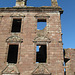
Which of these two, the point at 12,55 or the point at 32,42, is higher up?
the point at 32,42

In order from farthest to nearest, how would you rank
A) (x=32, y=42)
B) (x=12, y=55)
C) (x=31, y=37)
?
1. (x=12, y=55)
2. (x=31, y=37)
3. (x=32, y=42)

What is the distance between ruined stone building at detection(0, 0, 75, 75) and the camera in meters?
12.0

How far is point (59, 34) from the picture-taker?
13766 mm

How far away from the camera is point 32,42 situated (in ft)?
43.5

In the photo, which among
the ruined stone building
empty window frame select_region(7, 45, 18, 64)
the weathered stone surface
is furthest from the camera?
empty window frame select_region(7, 45, 18, 64)

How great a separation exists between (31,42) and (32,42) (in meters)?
0.11

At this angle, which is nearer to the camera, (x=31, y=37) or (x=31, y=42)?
(x=31, y=42)

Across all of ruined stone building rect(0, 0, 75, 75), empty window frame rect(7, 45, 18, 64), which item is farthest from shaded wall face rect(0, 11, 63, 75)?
empty window frame rect(7, 45, 18, 64)

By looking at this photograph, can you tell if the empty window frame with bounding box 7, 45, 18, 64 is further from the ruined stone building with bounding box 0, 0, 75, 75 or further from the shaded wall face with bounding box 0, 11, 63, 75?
the shaded wall face with bounding box 0, 11, 63, 75

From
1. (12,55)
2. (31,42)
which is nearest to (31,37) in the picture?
(31,42)

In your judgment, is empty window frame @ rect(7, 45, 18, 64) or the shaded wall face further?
empty window frame @ rect(7, 45, 18, 64)

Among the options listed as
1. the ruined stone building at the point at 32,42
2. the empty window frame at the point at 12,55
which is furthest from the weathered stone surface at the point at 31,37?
the empty window frame at the point at 12,55

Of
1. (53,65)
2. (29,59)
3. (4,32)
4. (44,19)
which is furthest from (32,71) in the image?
(44,19)

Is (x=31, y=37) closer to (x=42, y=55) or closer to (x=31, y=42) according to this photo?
(x=31, y=42)
